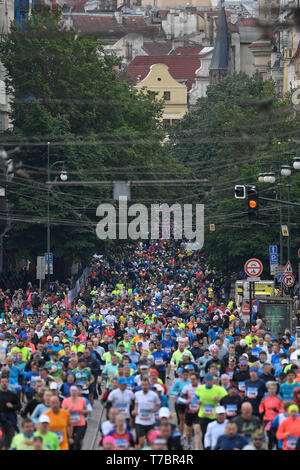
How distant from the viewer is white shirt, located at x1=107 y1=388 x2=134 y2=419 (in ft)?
70.5

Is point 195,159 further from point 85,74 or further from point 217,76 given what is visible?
point 217,76

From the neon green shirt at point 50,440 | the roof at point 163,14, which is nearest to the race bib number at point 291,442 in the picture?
the neon green shirt at point 50,440

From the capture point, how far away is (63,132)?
6612 cm

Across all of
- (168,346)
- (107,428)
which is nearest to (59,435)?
(107,428)

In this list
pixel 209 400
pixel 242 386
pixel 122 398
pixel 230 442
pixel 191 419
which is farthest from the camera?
pixel 242 386

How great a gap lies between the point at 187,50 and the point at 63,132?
11287cm

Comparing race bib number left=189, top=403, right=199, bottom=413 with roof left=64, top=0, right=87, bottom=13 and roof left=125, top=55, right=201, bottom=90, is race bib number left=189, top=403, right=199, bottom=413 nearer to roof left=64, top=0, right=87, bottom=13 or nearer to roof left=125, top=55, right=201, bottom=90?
roof left=125, top=55, right=201, bottom=90

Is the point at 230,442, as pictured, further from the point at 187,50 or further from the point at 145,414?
the point at 187,50

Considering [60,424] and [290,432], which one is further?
[60,424]

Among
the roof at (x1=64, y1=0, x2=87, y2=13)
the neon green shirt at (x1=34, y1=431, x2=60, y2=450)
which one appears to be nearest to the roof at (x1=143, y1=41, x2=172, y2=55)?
the roof at (x1=64, y1=0, x2=87, y2=13)

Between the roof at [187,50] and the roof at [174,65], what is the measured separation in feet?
9.86

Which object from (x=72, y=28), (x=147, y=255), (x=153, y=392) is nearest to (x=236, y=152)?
(x=147, y=255)

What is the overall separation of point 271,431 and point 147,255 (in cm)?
6838

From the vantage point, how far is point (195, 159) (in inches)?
4070
